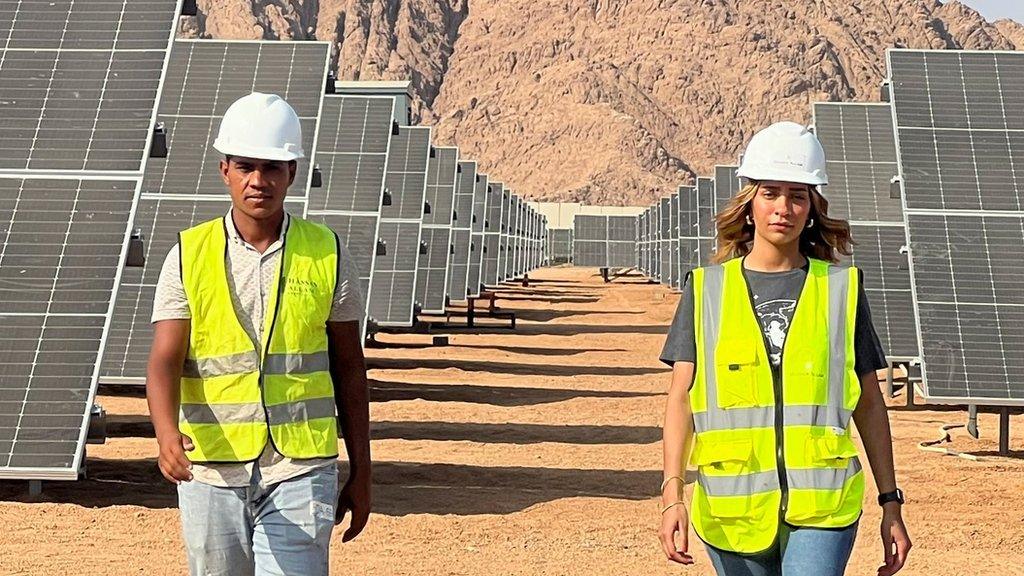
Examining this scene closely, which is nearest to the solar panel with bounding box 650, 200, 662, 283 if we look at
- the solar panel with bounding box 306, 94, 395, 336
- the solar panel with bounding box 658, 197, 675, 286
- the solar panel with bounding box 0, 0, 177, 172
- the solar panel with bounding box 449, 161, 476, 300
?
the solar panel with bounding box 658, 197, 675, 286

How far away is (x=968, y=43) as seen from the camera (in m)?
142

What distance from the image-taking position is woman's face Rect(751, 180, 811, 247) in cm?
439

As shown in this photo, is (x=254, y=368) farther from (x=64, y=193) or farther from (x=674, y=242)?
(x=674, y=242)

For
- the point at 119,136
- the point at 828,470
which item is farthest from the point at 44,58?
the point at 828,470

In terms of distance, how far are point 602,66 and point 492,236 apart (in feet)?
234

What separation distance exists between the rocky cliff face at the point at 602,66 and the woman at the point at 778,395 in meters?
98.9

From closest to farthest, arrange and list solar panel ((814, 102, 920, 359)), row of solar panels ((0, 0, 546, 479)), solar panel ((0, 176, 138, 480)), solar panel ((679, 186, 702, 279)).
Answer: solar panel ((0, 176, 138, 480)), row of solar panels ((0, 0, 546, 479)), solar panel ((814, 102, 920, 359)), solar panel ((679, 186, 702, 279))

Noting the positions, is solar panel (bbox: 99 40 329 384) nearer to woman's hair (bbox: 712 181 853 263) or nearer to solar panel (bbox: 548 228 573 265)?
Answer: woman's hair (bbox: 712 181 853 263)

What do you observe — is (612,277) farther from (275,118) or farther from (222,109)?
(275,118)

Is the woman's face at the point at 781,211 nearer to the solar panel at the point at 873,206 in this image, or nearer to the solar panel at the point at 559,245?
the solar panel at the point at 873,206

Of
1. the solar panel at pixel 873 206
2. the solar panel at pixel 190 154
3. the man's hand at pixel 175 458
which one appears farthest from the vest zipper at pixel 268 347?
the solar panel at pixel 873 206

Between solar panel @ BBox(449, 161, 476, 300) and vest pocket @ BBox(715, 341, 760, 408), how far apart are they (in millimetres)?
25427

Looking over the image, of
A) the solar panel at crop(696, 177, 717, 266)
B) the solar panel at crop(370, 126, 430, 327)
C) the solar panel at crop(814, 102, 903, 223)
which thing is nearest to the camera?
the solar panel at crop(814, 102, 903, 223)

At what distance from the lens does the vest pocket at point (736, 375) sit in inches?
169
